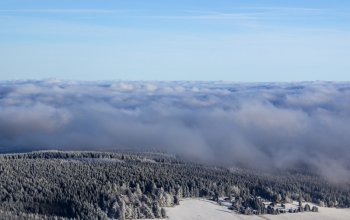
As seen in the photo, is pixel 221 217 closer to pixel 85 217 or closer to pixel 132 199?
pixel 132 199

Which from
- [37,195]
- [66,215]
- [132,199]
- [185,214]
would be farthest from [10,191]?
[185,214]

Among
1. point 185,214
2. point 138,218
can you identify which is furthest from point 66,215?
point 185,214

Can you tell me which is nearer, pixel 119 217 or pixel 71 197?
pixel 119 217

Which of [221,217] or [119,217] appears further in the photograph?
[221,217]

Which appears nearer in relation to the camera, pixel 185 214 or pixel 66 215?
pixel 66 215

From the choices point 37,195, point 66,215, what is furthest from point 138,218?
point 37,195

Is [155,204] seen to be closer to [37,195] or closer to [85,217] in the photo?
[85,217]

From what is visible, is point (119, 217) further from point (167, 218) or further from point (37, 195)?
point (37, 195)
